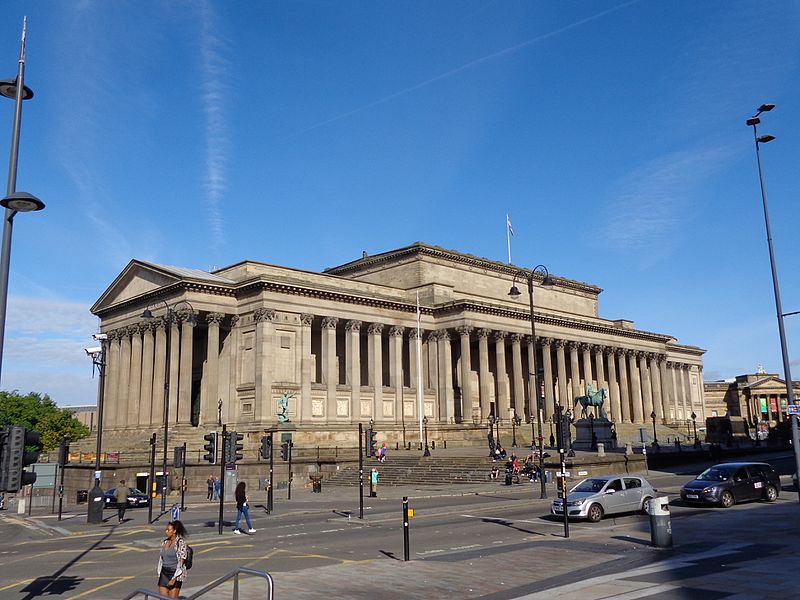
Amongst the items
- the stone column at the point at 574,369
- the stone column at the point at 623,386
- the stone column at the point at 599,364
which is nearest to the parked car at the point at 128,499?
the stone column at the point at 574,369

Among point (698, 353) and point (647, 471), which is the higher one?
point (698, 353)

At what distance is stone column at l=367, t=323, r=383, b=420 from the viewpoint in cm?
7044

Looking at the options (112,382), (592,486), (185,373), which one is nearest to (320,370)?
(185,373)

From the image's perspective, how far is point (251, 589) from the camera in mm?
14781

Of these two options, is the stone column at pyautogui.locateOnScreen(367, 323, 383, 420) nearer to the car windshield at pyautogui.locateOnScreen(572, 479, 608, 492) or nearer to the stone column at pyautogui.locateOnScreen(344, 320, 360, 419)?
the stone column at pyautogui.locateOnScreen(344, 320, 360, 419)

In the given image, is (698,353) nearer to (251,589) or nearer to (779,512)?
(779,512)

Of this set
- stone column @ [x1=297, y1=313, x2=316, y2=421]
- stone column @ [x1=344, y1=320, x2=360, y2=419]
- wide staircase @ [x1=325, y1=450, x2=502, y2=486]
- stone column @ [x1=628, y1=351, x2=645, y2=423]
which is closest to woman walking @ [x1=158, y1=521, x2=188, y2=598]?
wide staircase @ [x1=325, y1=450, x2=502, y2=486]

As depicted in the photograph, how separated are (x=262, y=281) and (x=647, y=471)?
34108 millimetres

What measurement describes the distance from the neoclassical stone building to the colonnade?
0.48 feet

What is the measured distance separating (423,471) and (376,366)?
2041 cm

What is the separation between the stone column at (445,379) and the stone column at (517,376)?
26.1 ft

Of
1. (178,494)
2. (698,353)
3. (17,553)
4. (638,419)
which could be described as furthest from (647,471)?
(698,353)

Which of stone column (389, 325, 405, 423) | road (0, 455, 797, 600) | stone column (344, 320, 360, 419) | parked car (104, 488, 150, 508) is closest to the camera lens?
road (0, 455, 797, 600)

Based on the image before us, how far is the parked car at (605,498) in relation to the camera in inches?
1021
